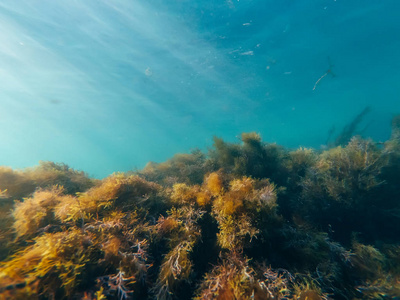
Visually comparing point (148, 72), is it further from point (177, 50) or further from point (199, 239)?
point (199, 239)

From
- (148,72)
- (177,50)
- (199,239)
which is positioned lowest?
(199,239)

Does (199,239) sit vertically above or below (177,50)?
below

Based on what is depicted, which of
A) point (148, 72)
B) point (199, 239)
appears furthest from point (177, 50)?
point (199, 239)

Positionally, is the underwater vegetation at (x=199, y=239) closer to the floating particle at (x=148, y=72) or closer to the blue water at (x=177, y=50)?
the blue water at (x=177, y=50)

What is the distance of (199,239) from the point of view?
274cm

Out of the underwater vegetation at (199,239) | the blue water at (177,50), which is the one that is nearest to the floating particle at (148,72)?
the blue water at (177,50)

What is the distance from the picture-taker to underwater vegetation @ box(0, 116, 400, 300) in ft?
6.55

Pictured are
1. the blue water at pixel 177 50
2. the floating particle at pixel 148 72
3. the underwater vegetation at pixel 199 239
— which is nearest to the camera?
the underwater vegetation at pixel 199 239

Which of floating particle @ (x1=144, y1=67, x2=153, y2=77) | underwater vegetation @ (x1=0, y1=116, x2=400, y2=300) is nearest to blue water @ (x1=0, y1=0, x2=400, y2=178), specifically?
floating particle @ (x1=144, y1=67, x2=153, y2=77)

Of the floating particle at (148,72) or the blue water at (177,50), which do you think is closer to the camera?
the blue water at (177,50)

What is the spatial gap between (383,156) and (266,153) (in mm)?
3397

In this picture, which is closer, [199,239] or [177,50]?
[199,239]

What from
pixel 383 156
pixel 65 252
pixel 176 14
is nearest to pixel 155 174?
pixel 65 252

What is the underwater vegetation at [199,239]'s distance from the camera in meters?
2.00
